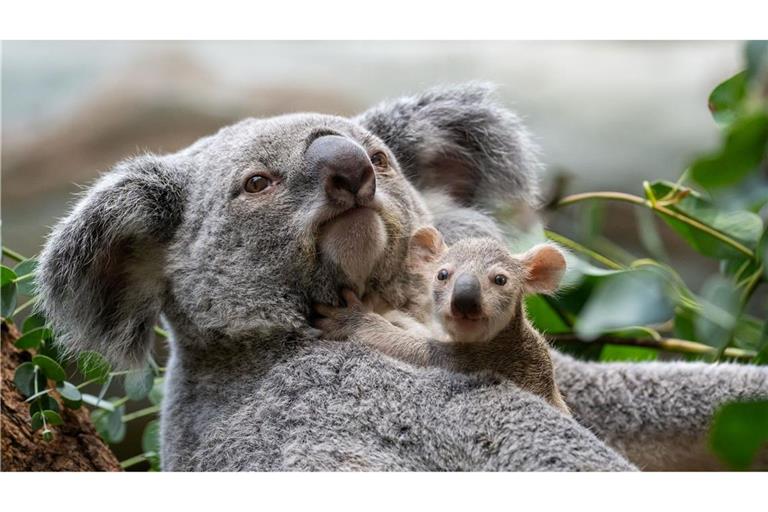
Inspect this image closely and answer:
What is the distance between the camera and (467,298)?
4.90 feet

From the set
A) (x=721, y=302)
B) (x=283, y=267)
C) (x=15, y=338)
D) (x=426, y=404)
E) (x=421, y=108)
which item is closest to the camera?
(x=426, y=404)

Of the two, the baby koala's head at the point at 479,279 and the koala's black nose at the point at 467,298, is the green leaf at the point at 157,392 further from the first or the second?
the koala's black nose at the point at 467,298

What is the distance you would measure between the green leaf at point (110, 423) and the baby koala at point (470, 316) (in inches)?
36.5

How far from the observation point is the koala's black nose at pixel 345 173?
68.9 inches

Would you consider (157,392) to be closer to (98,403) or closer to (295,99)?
(98,403)

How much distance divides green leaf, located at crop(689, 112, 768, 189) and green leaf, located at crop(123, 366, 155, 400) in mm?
1834

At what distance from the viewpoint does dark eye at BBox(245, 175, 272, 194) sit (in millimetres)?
1918

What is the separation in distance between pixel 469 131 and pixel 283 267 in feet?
2.63

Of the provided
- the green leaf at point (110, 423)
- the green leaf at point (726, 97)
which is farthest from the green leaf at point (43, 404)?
the green leaf at point (726, 97)

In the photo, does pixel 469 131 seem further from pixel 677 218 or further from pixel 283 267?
pixel 283 267

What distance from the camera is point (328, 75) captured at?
5.79m

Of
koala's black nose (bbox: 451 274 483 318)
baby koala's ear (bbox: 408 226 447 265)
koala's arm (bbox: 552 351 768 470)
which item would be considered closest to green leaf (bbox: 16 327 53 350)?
baby koala's ear (bbox: 408 226 447 265)
